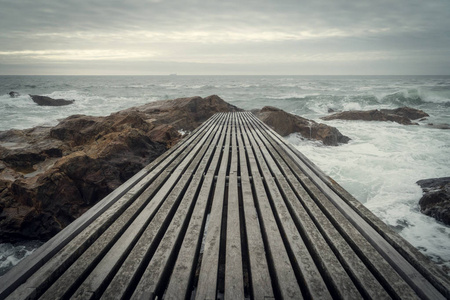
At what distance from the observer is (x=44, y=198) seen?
3652 mm

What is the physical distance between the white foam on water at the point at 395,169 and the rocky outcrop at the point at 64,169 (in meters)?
5.18

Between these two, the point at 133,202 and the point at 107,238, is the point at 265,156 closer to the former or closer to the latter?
the point at 133,202

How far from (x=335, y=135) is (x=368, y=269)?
9.18 m

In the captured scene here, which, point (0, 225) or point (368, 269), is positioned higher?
point (368, 269)

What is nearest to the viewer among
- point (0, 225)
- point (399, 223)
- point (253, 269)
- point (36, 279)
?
point (36, 279)

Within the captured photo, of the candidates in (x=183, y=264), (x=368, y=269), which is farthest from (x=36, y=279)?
(x=368, y=269)

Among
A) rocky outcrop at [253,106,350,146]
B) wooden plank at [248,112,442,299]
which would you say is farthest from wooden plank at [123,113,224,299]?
rocky outcrop at [253,106,350,146]

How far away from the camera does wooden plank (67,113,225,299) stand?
1.38 meters

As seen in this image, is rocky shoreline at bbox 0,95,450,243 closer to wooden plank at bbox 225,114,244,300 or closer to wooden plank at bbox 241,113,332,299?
wooden plank at bbox 225,114,244,300

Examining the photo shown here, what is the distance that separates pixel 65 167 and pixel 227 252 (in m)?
3.67

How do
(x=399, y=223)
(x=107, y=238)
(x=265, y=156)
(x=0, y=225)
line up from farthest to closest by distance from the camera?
(x=399, y=223) < (x=265, y=156) < (x=0, y=225) < (x=107, y=238)

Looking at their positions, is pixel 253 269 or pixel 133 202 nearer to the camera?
pixel 253 269

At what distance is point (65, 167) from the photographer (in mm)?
3965

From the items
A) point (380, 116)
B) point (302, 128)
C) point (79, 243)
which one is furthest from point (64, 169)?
point (380, 116)
